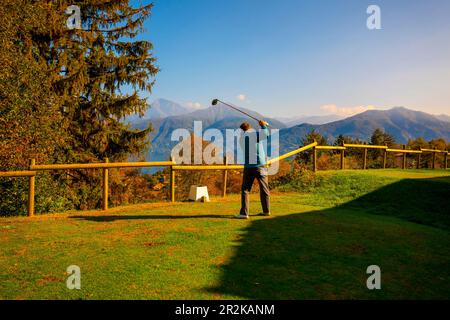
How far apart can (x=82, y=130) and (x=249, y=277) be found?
589 inches

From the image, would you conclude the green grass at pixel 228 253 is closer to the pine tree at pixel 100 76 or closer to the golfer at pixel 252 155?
the golfer at pixel 252 155

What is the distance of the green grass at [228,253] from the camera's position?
448cm

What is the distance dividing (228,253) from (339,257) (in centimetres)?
195

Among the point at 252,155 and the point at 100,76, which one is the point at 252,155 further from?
the point at 100,76

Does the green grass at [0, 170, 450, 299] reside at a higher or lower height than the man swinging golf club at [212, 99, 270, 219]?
lower

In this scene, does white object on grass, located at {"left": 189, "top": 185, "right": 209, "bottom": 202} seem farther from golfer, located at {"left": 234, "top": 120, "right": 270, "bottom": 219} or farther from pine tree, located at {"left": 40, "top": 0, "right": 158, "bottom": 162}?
pine tree, located at {"left": 40, "top": 0, "right": 158, "bottom": 162}

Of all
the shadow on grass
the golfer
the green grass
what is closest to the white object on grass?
the green grass

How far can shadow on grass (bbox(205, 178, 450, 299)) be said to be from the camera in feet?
14.7

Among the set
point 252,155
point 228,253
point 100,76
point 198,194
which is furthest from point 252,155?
point 100,76

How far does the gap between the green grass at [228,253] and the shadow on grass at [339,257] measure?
20mm

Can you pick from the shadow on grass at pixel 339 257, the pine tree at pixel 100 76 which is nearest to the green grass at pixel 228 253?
the shadow on grass at pixel 339 257

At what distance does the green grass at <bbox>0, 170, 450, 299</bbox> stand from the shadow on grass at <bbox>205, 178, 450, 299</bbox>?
0.02 meters

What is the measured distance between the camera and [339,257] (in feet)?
19.3
